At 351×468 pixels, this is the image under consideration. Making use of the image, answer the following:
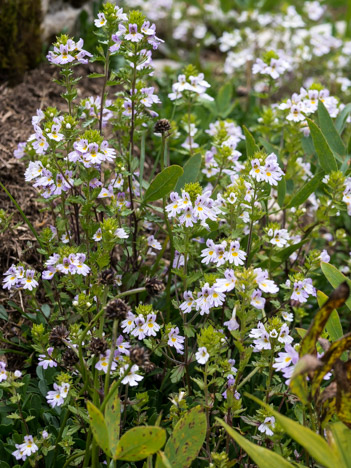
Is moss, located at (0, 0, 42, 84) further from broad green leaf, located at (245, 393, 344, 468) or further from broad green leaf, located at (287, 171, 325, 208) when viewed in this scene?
broad green leaf, located at (245, 393, 344, 468)

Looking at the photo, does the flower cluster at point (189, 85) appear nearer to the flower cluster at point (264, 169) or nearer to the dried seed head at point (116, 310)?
the flower cluster at point (264, 169)

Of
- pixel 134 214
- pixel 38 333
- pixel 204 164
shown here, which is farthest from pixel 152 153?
pixel 38 333

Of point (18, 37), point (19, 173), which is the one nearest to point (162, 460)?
point (19, 173)

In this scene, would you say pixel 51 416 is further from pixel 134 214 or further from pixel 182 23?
pixel 182 23

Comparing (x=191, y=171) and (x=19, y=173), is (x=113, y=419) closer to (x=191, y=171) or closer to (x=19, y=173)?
(x=191, y=171)

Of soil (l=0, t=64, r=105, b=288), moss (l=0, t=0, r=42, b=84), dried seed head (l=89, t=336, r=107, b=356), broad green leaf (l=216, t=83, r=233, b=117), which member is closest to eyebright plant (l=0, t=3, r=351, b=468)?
dried seed head (l=89, t=336, r=107, b=356)

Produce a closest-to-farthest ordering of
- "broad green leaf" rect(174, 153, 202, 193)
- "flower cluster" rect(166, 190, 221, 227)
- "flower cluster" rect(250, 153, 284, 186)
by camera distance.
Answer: "flower cluster" rect(166, 190, 221, 227)
"flower cluster" rect(250, 153, 284, 186)
"broad green leaf" rect(174, 153, 202, 193)
